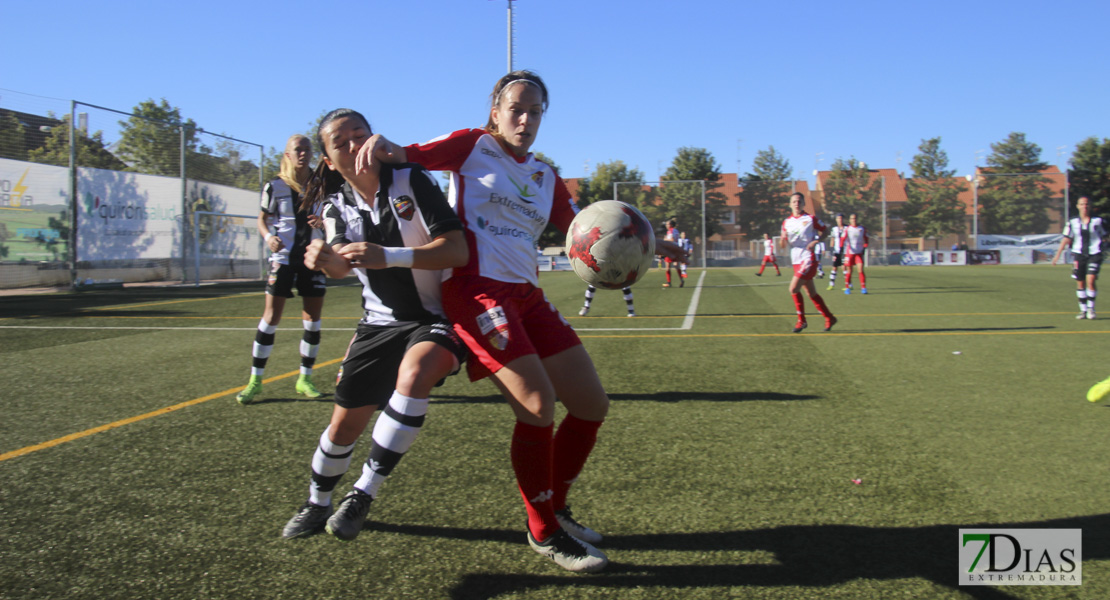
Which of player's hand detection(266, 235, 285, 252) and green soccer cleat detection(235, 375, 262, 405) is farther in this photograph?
green soccer cleat detection(235, 375, 262, 405)

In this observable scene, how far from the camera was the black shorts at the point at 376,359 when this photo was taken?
9.14ft

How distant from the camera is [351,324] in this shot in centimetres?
1118

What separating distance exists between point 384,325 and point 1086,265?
13.2 m

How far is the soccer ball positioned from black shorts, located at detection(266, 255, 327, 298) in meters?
2.94

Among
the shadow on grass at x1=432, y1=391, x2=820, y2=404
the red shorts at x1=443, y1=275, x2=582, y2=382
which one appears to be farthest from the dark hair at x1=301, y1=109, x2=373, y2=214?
the shadow on grass at x1=432, y1=391, x2=820, y2=404

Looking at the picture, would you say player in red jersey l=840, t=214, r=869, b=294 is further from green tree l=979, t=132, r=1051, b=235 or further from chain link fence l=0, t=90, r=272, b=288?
green tree l=979, t=132, r=1051, b=235

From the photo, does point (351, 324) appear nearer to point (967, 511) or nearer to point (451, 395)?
point (451, 395)

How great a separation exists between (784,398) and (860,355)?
107 inches

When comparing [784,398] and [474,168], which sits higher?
[474,168]

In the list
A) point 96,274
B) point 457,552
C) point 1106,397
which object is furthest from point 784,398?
point 96,274

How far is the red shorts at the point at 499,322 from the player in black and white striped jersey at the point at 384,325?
0.34 ft

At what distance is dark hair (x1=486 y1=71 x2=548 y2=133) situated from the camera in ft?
9.59

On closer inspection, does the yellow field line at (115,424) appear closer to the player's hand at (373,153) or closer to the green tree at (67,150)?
the player's hand at (373,153)

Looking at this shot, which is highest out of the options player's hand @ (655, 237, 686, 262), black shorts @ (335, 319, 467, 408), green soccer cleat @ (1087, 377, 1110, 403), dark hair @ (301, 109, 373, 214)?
dark hair @ (301, 109, 373, 214)
